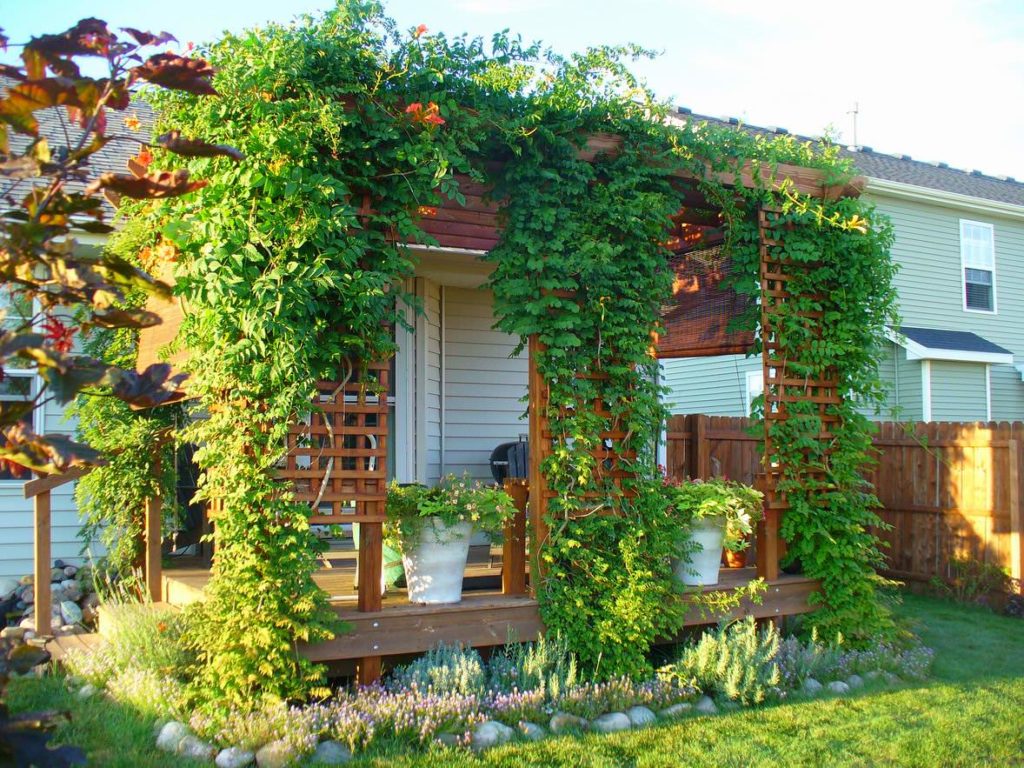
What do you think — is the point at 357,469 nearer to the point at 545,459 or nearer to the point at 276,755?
the point at 545,459

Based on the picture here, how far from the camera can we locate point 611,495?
5.25 m

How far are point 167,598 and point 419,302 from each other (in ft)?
9.01

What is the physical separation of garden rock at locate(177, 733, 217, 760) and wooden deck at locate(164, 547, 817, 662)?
62 cm

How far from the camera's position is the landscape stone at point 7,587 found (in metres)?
6.94

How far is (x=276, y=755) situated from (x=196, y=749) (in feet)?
1.22

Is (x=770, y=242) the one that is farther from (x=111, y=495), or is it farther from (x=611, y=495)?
(x=111, y=495)

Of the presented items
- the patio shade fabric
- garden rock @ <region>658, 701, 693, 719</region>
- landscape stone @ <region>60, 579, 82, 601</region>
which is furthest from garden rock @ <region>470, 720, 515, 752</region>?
landscape stone @ <region>60, 579, 82, 601</region>

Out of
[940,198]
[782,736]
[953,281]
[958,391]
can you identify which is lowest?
[782,736]

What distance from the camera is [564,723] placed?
4.49m

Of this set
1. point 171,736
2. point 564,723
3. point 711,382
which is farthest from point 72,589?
point 711,382

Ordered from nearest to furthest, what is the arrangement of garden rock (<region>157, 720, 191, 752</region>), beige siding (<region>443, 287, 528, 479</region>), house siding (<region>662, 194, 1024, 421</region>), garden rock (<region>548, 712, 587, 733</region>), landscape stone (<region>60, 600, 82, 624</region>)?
garden rock (<region>157, 720, 191, 752</region>), garden rock (<region>548, 712, 587, 733</region>), landscape stone (<region>60, 600, 82, 624</region>), beige siding (<region>443, 287, 528, 479</region>), house siding (<region>662, 194, 1024, 421</region>)

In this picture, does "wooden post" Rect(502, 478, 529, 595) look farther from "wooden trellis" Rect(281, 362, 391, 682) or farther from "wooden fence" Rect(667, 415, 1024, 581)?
"wooden fence" Rect(667, 415, 1024, 581)

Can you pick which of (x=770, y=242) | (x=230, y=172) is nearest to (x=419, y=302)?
(x=230, y=172)

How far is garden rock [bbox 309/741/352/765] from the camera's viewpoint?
3.91 m
